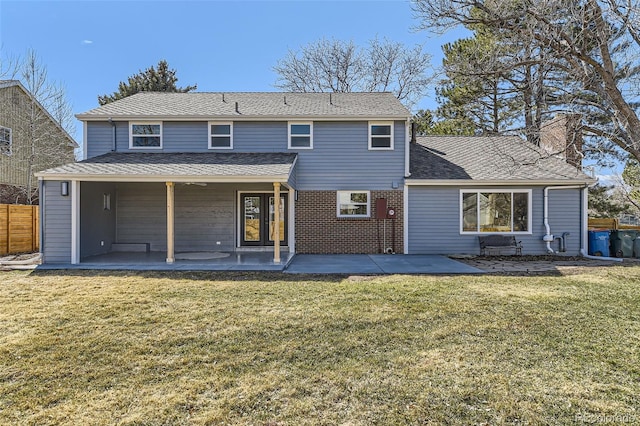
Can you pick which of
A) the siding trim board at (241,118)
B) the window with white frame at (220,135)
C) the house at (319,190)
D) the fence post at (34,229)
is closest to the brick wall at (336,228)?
the house at (319,190)

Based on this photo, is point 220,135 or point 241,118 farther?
point 220,135

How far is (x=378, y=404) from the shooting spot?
3.05 m

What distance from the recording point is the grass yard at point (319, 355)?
2.97 m

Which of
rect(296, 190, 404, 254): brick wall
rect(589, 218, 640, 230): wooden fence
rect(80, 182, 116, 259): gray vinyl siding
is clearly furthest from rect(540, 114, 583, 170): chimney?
rect(80, 182, 116, 259): gray vinyl siding

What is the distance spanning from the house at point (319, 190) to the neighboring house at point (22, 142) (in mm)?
8407

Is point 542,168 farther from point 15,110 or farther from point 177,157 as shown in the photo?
point 15,110

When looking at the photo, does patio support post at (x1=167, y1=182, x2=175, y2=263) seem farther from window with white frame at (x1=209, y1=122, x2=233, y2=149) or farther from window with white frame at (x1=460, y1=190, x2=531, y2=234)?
window with white frame at (x1=460, y1=190, x2=531, y2=234)

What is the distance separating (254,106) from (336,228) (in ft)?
18.7

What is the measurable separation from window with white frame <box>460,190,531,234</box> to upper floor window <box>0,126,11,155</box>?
2099 centimetres

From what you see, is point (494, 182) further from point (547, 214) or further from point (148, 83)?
point (148, 83)

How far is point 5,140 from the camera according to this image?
17719mm

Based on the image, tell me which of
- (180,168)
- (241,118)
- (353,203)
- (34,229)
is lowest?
(34,229)

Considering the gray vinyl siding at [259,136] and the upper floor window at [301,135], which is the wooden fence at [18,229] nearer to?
the gray vinyl siding at [259,136]

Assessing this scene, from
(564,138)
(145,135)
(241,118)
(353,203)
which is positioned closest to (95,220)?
(145,135)
